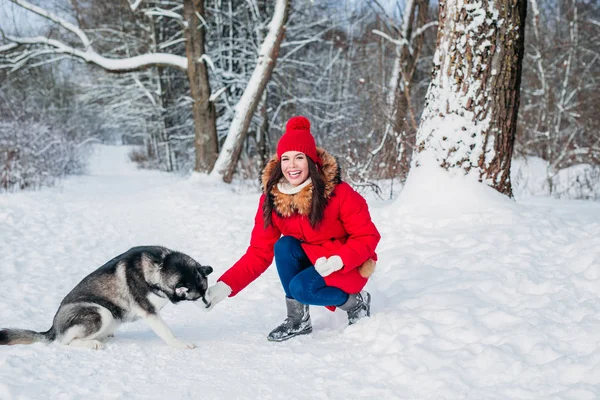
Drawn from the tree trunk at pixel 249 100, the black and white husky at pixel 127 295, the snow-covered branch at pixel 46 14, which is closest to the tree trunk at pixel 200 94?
the tree trunk at pixel 249 100

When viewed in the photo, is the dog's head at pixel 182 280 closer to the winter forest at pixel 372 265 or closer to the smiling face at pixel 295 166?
the winter forest at pixel 372 265

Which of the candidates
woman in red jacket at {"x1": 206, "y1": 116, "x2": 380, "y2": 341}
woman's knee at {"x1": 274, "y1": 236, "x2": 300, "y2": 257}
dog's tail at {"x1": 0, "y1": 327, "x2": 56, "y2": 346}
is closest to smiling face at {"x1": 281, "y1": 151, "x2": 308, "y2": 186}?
woman in red jacket at {"x1": 206, "y1": 116, "x2": 380, "y2": 341}

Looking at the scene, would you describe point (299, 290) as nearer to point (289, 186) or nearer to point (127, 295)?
point (289, 186)

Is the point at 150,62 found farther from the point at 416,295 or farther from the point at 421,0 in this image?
the point at 416,295

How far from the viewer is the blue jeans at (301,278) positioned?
2.97 meters

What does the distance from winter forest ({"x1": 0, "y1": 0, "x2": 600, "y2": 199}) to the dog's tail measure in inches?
170

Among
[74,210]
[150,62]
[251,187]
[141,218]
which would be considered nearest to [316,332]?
[141,218]

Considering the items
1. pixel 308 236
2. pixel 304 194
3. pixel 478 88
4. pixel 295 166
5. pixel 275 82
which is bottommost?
pixel 308 236

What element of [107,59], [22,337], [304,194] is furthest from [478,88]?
[107,59]

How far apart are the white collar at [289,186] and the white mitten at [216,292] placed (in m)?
0.78

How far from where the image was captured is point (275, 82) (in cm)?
1623

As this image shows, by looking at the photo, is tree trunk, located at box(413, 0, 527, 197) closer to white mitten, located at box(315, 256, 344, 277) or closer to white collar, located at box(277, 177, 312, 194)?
white collar, located at box(277, 177, 312, 194)

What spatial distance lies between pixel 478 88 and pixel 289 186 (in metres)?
2.94

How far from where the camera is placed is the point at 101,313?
2.87m
